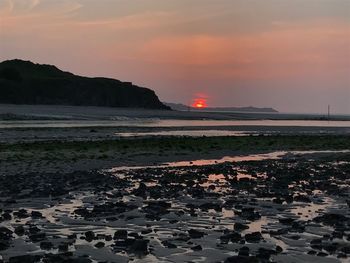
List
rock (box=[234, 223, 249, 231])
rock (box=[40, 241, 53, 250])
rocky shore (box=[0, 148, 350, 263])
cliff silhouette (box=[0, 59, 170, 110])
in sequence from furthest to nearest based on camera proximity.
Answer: cliff silhouette (box=[0, 59, 170, 110])
rock (box=[234, 223, 249, 231])
rock (box=[40, 241, 53, 250])
rocky shore (box=[0, 148, 350, 263])

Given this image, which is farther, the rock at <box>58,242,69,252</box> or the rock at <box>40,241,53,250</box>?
the rock at <box>40,241,53,250</box>

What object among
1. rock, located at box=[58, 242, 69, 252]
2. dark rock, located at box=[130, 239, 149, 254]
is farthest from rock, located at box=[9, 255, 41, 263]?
dark rock, located at box=[130, 239, 149, 254]

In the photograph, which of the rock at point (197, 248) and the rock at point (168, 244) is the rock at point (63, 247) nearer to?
the rock at point (168, 244)

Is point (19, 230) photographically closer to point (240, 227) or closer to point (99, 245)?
point (99, 245)

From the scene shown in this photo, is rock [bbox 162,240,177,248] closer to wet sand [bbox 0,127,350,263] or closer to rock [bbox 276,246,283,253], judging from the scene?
wet sand [bbox 0,127,350,263]

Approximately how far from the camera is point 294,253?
973 centimetres

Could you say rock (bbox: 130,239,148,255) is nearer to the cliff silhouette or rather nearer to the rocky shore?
the rocky shore

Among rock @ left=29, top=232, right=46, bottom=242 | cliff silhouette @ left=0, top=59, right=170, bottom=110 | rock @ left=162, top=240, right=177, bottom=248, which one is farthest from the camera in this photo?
cliff silhouette @ left=0, top=59, right=170, bottom=110

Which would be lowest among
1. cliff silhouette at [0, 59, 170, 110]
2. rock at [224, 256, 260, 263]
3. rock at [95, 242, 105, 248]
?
rock at [95, 242, 105, 248]

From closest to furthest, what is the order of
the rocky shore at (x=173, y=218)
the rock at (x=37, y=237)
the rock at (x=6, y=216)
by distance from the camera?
the rocky shore at (x=173, y=218), the rock at (x=37, y=237), the rock at (x=6, y=216)

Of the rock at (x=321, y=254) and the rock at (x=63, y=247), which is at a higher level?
the rock at (x=63, y=247)

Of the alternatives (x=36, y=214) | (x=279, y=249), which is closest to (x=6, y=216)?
(x=36, y=214)

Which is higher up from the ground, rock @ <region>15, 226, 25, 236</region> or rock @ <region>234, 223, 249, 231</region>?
rock @ <region>15, 226, 25, 236</region>

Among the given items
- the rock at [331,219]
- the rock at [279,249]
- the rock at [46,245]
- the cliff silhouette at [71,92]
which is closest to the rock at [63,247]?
the rock at [46,245]
